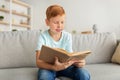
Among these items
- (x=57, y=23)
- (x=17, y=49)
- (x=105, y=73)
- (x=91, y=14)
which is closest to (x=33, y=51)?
(x=17, y=49)

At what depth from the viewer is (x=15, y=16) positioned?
17.9 ft

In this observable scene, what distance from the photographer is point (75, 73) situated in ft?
4.80

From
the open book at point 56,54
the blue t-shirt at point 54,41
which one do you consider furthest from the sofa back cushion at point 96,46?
the open book at point 56,54

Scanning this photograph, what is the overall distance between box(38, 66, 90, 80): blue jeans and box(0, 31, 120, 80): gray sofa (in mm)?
218

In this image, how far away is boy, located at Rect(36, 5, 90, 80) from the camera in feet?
4.61

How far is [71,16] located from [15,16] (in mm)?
1438

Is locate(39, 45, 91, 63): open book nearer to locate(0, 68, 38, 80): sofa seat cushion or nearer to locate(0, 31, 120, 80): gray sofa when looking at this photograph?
locate(0, 68, 38, 80): sofa seat cushion

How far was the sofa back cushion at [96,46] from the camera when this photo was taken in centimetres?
213

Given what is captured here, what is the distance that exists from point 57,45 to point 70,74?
0.24m

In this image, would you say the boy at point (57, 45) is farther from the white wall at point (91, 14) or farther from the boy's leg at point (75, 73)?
the white wall at point (91, 14)

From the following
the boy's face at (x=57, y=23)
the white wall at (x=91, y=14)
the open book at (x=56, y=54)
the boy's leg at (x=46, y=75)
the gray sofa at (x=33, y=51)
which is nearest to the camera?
the open book at (x=56, y=54)

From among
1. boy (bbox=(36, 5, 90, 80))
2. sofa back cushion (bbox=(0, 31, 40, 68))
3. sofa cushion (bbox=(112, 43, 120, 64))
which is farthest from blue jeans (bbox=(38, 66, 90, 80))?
sofa cushion (bbox=(112, 43, 120, 64))

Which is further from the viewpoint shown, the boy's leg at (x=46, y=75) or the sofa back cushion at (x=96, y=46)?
the sofa back cushion at (x=96, y=46)

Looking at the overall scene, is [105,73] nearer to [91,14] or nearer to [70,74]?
[70,74]
